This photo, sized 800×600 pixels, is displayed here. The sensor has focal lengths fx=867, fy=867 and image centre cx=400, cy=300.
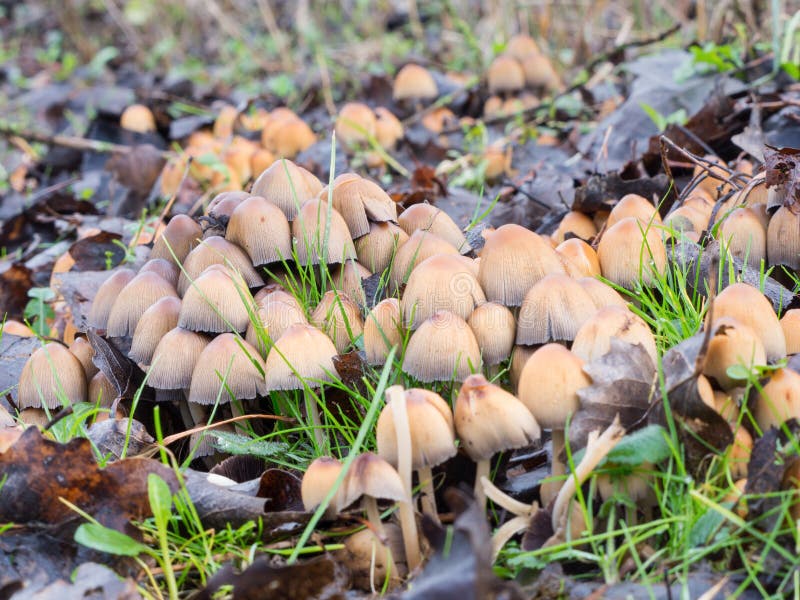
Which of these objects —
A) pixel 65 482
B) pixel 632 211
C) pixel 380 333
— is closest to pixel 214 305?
pixel 380 333

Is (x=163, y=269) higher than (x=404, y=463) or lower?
higher

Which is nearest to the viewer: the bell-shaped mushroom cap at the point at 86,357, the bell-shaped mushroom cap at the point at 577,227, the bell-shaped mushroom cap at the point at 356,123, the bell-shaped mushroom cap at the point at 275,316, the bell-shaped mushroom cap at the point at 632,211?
the bell-shaped mushroom cap at the point at 275,316

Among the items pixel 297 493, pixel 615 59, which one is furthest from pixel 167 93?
pixel 297 493

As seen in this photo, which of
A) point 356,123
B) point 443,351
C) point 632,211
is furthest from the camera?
point 356,123

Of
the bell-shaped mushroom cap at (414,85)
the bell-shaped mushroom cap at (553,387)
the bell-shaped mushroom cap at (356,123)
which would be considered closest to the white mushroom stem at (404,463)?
the bell-shaped mushroom cap at (553,387)

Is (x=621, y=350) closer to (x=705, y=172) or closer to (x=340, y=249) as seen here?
(x=340, y=249)

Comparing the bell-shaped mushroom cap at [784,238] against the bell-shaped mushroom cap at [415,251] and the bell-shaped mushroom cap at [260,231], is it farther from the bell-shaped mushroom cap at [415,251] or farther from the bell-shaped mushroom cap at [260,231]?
the bell-shaped mushroom cap at [260,231]

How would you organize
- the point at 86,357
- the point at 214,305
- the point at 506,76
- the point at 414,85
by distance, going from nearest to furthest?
the point at 214,305
the point at 86,357
the point at 506,76
the point at 414,85

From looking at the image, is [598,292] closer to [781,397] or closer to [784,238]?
[781,397]
